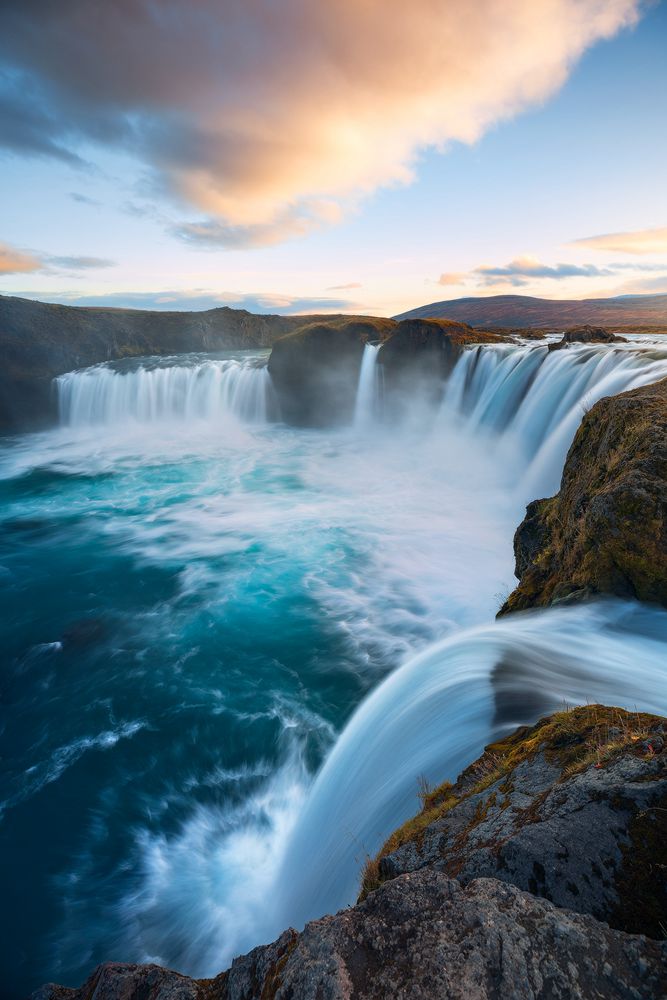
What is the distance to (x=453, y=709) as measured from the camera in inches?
221

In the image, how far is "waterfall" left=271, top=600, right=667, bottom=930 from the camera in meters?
4.87

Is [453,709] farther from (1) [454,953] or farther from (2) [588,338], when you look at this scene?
(2) [588,338]

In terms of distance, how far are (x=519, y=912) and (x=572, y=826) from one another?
0.52 metres

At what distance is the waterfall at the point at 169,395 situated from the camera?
4009 centimetres

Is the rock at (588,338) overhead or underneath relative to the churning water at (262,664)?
overhead

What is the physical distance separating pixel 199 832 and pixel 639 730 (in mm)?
7359

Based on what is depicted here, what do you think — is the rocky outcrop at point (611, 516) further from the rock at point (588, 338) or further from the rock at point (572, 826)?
the rock at point (588, 338)

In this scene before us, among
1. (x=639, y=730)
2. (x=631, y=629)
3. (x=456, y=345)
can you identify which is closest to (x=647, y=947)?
(x=639, y=730)

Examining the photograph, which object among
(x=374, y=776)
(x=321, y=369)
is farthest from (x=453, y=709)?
(x=321, y=369)

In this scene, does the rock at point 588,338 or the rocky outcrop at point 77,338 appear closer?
the rock at point 588,338

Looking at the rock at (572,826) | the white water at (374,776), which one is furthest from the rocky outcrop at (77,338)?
the rock at (572,826)

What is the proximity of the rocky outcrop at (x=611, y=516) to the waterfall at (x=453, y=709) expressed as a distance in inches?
16.4

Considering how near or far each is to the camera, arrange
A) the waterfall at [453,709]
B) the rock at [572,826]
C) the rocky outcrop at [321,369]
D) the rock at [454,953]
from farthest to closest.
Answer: the rocky outcrop at [321,369] < the waterfall at [453,709] < the rock at [572,826] < the rock at [454,953]

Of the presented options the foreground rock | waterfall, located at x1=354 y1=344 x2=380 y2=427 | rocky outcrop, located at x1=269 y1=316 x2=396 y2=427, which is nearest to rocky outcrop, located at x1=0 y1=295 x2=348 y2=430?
rocky outcrop, located at x1=269 y1=316 x2=396 y2=427
